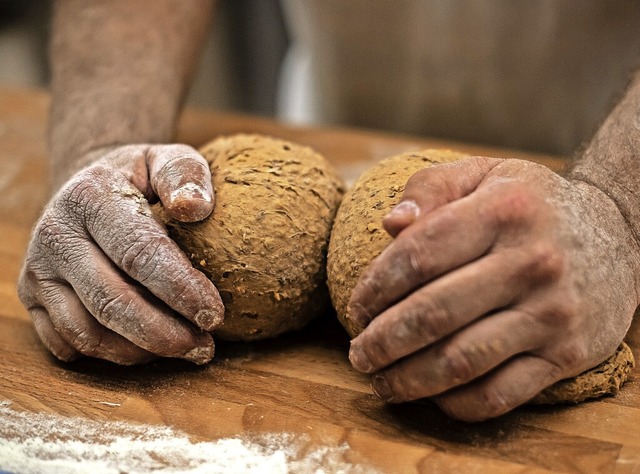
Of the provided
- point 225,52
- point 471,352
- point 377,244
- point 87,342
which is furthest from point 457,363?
point 225,52

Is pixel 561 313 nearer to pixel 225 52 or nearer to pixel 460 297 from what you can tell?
pixel 460 297

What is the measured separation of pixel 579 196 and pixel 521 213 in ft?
0.55

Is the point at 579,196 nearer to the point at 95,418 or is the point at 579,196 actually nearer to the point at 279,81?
the point at 95,418

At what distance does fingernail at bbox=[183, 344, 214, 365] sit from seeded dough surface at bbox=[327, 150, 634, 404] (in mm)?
224

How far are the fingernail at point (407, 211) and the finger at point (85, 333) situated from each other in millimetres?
496

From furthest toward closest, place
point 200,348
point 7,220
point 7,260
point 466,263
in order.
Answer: point 7,220 → point 7,260 → point 200,348 → point 466,263

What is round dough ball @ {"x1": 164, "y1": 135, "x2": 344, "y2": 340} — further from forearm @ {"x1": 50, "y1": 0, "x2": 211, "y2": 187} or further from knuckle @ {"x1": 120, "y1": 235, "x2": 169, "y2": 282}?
forearm @ {"x1": 50, "y1": 0, "x2": 211, "y2": 187}

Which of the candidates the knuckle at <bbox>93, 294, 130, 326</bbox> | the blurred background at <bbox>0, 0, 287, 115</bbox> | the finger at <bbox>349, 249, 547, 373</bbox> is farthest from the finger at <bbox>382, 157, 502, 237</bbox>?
the blurred background at <bbox>0, 0, 287, 115</bbox>

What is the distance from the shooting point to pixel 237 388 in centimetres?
126

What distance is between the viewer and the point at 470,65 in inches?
83.8

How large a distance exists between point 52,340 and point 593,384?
2.93 ft

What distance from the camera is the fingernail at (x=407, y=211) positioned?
108 centimetres

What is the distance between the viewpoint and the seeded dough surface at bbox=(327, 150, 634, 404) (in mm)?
1168

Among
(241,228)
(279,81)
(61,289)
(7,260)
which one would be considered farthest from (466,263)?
(279,81)
